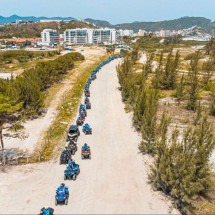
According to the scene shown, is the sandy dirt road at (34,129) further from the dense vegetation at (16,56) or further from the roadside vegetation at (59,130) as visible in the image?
the dense vegetation at (16,56)

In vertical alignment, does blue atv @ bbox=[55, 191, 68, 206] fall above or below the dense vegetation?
above

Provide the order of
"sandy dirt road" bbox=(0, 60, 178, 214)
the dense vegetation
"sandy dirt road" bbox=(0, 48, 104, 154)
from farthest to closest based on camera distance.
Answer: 1. the dense vegetation
2. "sandy dirt road" bbox=(0, 48, 104, 154)
3. "sandy dirt road" bbox=(0, 60, 178, 214)

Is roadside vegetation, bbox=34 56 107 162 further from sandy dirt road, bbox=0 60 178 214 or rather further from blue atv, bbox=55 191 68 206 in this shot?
blue atv, bbox=55 191 68 206

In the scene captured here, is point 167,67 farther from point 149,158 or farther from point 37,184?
point 37,184

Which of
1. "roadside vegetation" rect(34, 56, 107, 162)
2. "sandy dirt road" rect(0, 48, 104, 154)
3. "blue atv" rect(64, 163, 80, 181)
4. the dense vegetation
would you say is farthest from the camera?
the dense vegetation

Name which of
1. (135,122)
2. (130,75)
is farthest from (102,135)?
(130,75)

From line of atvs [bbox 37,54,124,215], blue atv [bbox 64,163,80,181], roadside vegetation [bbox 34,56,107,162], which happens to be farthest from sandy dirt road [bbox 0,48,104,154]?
blue atv [bbox 64,163,80,181]
